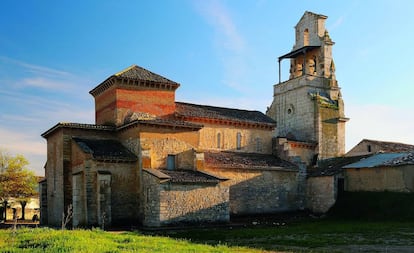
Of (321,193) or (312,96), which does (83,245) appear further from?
(312,96)

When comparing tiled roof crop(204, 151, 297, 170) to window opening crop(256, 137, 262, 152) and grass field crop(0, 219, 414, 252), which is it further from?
grass field crop(0, 219, 414, 252)

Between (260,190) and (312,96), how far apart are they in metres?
11.0

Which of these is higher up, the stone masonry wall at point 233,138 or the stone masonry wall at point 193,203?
the stone masonry wall at point 233,138

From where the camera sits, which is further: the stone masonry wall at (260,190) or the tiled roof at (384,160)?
the stone masonry wall at (260,190)

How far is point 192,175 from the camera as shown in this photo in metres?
26.7

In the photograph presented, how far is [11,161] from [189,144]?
22.7 meters

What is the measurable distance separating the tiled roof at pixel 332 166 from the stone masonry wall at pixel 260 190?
70.6 inches

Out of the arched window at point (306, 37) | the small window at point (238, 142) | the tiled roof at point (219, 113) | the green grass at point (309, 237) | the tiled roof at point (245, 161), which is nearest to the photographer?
the green grass at point (309, 237)

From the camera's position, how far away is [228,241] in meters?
18.7

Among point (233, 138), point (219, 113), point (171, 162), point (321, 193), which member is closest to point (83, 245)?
point (171, 162)

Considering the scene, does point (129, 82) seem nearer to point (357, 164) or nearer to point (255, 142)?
point (255, 142)

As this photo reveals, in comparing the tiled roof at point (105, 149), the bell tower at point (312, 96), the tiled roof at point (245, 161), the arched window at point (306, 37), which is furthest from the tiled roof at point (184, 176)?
the arched window at point (306, 37)

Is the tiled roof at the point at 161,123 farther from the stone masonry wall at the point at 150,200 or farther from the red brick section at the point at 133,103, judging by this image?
the stone masonry wall at the point at 150,200

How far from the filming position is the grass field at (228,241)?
14930 mm
